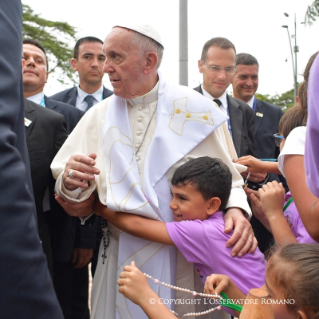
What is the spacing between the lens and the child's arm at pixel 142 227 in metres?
2.39

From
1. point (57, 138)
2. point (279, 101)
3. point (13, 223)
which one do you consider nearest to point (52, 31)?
point (57, 138)

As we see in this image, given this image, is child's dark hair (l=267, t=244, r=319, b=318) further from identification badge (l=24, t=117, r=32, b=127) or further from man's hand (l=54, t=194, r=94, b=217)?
identification badge (l=24, t=117, r=32, b=127)

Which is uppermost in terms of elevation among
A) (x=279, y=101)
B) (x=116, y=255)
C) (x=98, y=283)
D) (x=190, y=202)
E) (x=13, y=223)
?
(x=13, y=223)

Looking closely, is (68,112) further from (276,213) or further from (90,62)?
(276,213)

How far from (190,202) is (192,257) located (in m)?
0.32

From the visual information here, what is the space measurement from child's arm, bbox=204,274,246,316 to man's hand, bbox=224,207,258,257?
0.64 ft

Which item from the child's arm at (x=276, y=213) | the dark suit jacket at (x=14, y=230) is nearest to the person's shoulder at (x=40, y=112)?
the child's arm at (x=276, y=213)

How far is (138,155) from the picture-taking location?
271cm

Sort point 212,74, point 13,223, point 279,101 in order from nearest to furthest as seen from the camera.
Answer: point 13,223 → point 212,74 → point 279,101

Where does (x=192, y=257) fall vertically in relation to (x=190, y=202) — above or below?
below

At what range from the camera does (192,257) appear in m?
2.33

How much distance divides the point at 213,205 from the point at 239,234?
26 cm

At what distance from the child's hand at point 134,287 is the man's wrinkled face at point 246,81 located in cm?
392

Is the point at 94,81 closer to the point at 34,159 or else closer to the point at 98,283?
the point at 34,159
